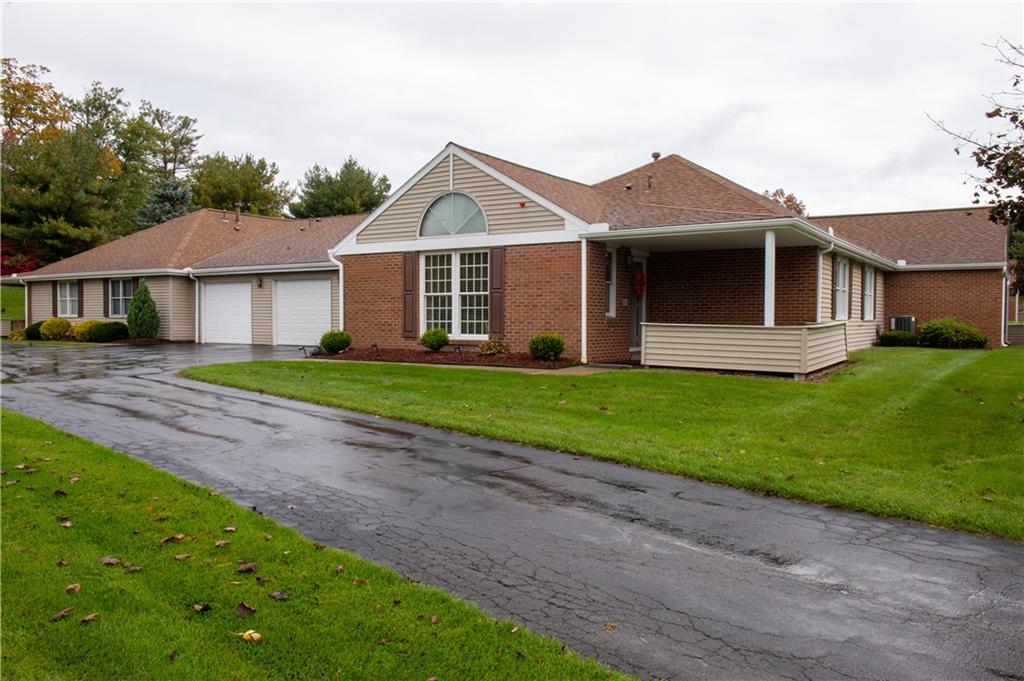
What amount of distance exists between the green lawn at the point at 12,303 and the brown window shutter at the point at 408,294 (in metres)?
26.5

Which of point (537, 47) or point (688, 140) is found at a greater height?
point (688, 140)

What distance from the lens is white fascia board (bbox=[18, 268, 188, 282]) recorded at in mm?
27266

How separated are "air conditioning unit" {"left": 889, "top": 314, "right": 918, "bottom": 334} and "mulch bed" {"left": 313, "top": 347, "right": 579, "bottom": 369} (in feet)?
46.6

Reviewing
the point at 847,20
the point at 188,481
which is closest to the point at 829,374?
the point at 847,20

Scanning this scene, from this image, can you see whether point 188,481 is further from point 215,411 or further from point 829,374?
point 829,374

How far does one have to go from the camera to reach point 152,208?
135 feet

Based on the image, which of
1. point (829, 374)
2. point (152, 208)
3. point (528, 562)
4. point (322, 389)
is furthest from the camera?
point (152, 208)

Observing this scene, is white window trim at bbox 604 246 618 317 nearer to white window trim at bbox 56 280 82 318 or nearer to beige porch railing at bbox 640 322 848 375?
beige porch railing at bbox 640 322 848 375

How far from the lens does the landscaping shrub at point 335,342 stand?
19.0m

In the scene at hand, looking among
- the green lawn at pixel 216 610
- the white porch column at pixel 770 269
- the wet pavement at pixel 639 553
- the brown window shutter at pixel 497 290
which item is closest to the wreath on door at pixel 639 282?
the brown window shutter at pixel 497 290

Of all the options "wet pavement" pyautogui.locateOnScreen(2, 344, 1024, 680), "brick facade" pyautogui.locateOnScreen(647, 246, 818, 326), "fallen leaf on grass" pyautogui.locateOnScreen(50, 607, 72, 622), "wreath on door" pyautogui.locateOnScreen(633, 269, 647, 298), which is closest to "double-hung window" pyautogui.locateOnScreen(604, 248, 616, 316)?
"wreath on door" pyautogui.locateOnScreen(633, 269, 647, 298)

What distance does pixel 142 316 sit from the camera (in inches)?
1049

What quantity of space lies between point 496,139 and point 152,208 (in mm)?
21373

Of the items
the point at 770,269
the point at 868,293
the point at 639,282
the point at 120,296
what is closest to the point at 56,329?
the point at 120,296
